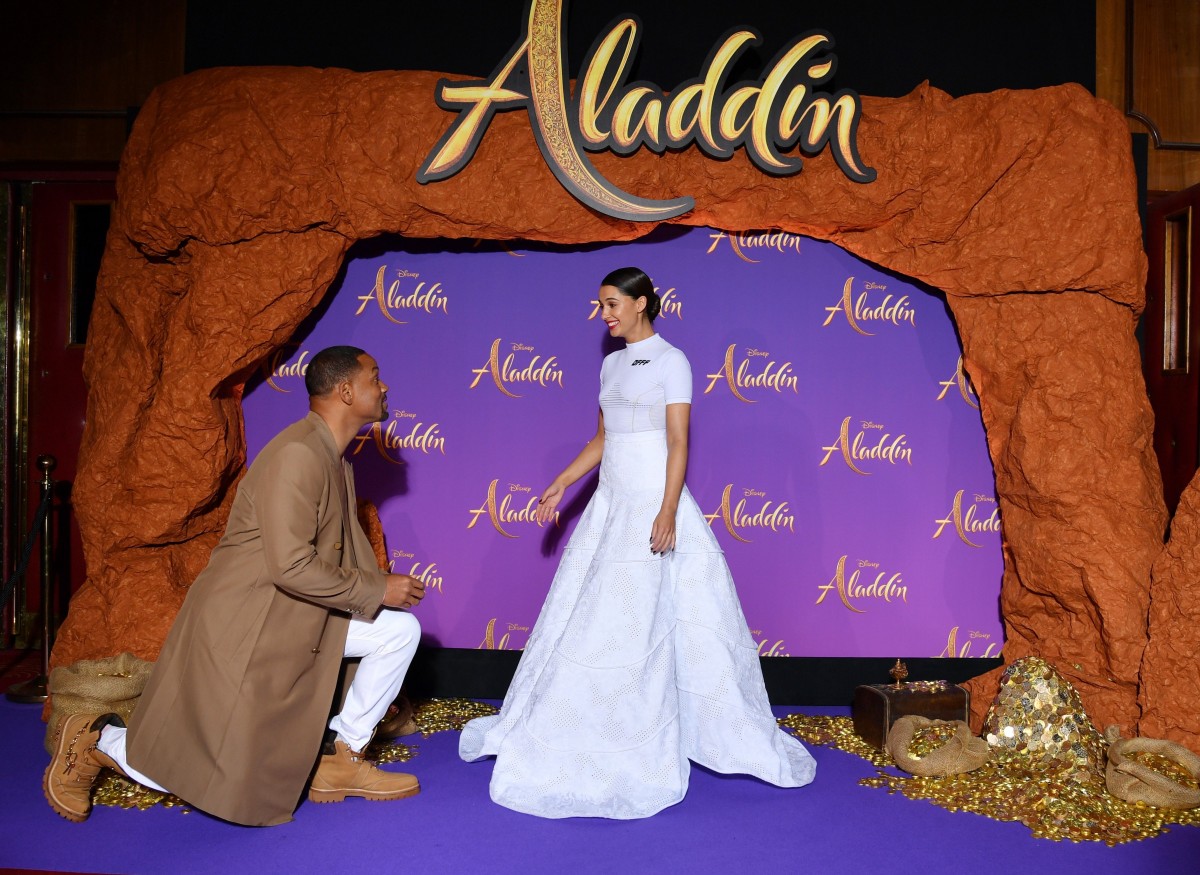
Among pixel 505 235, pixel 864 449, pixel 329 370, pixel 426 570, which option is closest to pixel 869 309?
pixel 864 449

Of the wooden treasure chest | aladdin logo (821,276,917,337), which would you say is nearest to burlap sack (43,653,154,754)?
the wooden treasure chest

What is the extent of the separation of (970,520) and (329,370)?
3440mm

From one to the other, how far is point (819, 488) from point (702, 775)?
1819 mm

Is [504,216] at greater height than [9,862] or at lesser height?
greater

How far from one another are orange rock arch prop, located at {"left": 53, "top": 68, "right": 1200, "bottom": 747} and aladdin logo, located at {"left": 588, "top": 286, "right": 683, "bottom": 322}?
53 centimetres

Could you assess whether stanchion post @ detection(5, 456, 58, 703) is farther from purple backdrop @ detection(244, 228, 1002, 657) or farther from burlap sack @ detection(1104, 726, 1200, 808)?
burlap sack @ detection(1104, 726, 1200, 808)

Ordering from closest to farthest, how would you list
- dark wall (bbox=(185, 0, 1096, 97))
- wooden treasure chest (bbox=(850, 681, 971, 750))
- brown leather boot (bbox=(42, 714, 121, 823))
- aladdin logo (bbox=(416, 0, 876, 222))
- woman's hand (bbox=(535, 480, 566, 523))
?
brown leather boot (bbox=(42, 714, 121, 823)) → woman's hand (bbox=(535, 480, 566, 523)) → wooden treasure chest (bbox=(850, 681, 971, 750)) → aladdin logo (bbox=(416, 0, 876, 222)) → dark wall (bbox=(185, 0, 1096, 97))

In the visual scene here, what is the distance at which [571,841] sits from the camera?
3285 millimetres

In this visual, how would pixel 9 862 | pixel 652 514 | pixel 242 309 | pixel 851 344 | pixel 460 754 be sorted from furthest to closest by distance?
pixel 851 344 → pixel 242 309 → pixel 460 754 → pixel 652 514 → pixel 9 862

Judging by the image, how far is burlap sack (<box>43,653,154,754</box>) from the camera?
158 inches

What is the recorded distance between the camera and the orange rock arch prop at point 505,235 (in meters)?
4.49

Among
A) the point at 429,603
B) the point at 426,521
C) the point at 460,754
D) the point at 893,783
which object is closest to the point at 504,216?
the point at 426,521

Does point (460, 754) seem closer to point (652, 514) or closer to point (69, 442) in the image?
point (652, 514)

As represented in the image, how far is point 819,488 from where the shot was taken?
5.20 metres
